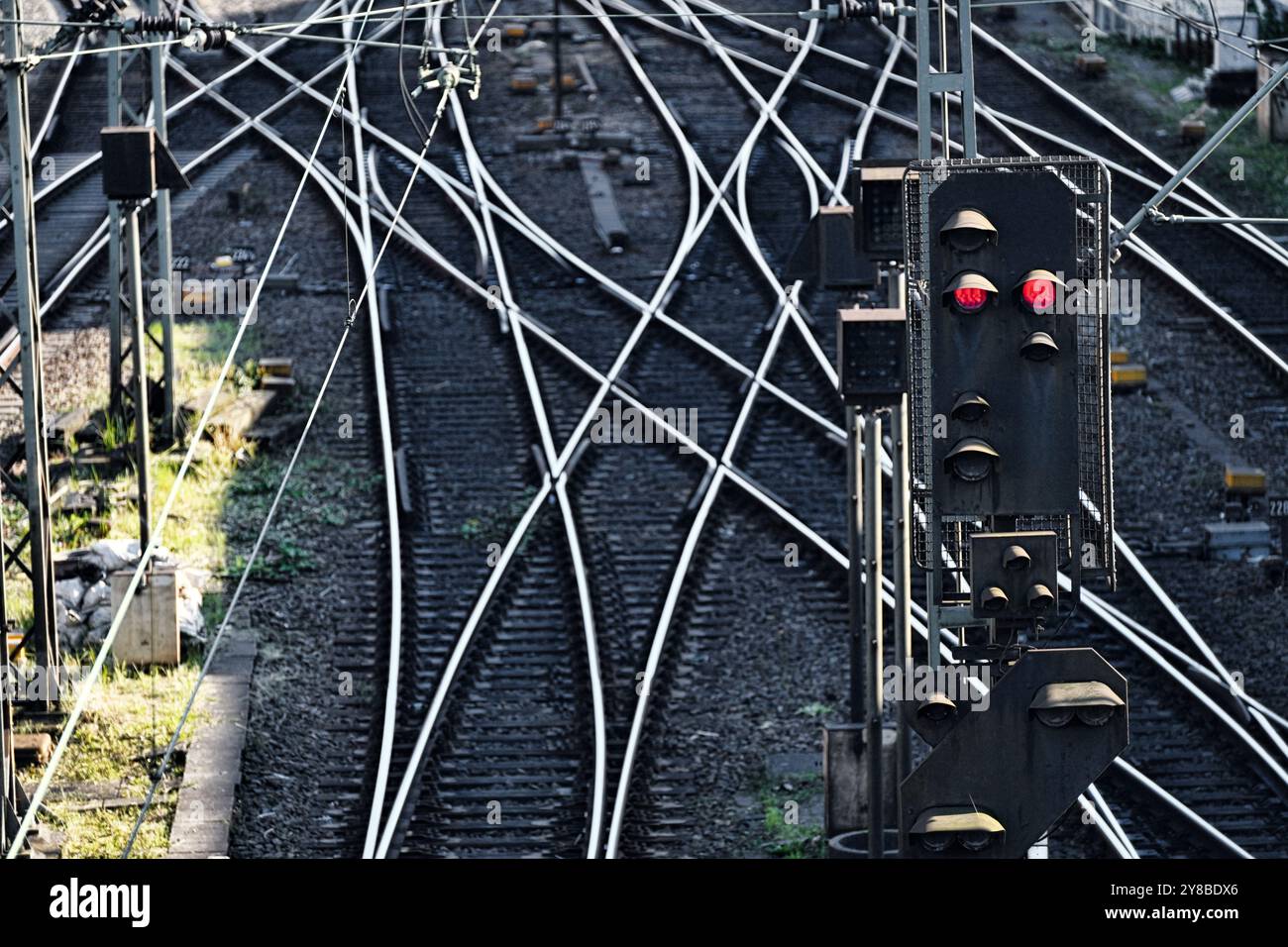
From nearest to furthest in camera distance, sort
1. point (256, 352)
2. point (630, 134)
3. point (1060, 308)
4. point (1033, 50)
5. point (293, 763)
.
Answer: point (1060, 308)
point (293, 763)
point (256, 352)
point (630, 134)
point (1033, 50)

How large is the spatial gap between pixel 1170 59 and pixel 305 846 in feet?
67.7

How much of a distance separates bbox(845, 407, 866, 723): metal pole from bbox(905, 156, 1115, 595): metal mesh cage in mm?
3467

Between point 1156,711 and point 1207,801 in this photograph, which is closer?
point 1207,801

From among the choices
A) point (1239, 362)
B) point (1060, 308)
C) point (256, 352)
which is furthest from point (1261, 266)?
point (1060, 308)

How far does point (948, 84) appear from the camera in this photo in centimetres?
1080

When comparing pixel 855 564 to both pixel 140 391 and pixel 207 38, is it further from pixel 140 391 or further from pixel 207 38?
pixel 140 391

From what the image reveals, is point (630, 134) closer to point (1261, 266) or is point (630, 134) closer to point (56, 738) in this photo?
point (1261, 266)

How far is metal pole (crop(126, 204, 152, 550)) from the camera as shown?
14602 millimetres

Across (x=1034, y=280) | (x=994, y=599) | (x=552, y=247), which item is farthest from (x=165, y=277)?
(x=1034, y=280)

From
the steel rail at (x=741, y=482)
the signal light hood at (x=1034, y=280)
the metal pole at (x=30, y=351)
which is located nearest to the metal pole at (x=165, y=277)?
the steel rail at (x=741, y=482)

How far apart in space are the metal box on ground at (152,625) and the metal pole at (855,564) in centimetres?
445

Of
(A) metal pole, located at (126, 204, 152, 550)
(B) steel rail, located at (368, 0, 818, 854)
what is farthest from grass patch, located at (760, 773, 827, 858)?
(A) metal pole, located at (126, 204, 152, 550)

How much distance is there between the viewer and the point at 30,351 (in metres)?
12.1

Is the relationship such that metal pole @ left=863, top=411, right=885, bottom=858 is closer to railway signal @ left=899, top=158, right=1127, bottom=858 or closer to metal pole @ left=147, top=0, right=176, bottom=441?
railway signal @ left=899, top=158, right=1127, bottom=858
